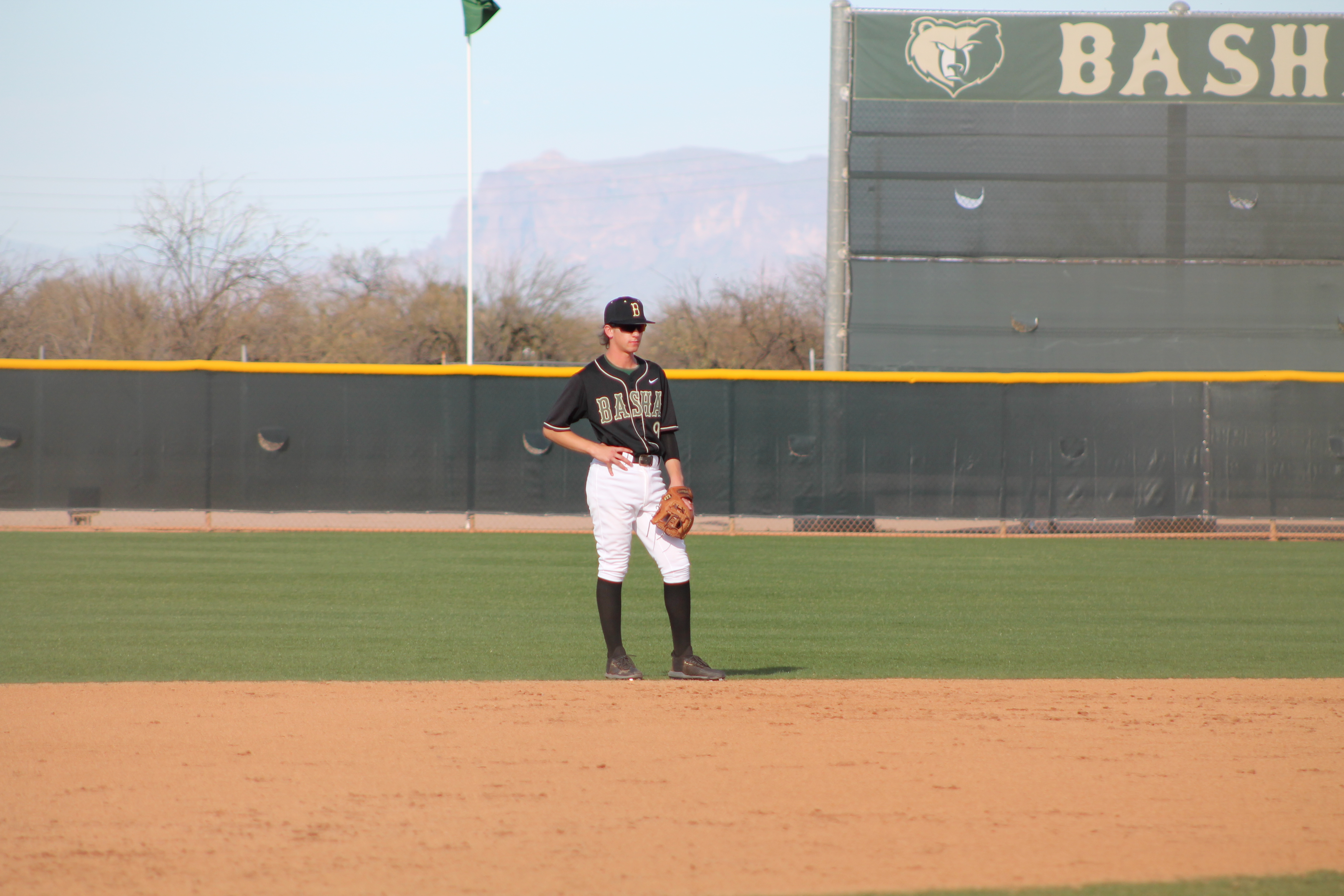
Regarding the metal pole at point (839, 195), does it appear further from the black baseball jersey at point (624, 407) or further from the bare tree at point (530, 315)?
the bare tree at point (530, 315)

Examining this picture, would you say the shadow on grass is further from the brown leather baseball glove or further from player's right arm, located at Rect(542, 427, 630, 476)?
player's right arm, located at Rect(542, 427, 630, 476)

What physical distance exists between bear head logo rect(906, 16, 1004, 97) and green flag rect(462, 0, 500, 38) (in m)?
7.78

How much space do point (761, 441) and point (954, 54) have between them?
17.0ft

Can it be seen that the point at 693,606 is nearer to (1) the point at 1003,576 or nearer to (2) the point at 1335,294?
(1) the point at 1003,576

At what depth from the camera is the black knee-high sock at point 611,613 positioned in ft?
17.8

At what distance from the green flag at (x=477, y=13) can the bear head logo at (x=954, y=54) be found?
25.5 feet

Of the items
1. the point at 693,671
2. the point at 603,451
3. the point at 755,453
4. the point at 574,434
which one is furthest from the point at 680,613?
the point at 755,453

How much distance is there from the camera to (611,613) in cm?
543

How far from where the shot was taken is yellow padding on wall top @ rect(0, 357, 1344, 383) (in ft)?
42.9

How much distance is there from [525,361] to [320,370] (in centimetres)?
2325

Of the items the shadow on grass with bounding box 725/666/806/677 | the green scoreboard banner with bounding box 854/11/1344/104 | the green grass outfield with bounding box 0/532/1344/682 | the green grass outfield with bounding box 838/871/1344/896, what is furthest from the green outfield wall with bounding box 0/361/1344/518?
the green grass outfield with bounding box 838/871/1344/896

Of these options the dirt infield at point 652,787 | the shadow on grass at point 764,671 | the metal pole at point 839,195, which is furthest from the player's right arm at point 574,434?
the metal pole at point 839,195

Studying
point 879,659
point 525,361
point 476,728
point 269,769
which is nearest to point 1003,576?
point 879,659

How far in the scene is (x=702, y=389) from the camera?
13.4m
